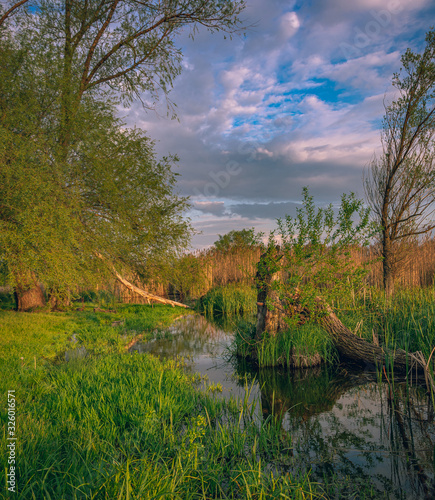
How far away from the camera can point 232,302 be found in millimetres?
16484

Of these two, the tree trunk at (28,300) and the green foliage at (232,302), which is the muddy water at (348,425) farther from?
the tree trunk at (28,300)

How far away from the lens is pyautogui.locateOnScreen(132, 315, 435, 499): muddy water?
3240 mm

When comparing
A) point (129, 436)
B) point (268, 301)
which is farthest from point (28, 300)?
point (129, 436)

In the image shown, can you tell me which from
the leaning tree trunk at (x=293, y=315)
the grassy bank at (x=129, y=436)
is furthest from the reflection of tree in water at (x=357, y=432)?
the leaning tree trunk at (x=293, y=315)

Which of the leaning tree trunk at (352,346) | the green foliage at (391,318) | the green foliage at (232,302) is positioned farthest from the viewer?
the green foliage at (232,302)

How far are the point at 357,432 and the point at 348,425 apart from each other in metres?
0.23

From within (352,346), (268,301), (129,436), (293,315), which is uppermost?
(268,301)

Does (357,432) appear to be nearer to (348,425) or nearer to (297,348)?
(348,425)

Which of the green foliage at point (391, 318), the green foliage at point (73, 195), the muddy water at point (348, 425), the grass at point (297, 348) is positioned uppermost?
the green foliage at point (73, 195)

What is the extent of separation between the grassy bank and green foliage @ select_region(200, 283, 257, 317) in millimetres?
9316

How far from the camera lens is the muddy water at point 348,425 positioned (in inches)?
128

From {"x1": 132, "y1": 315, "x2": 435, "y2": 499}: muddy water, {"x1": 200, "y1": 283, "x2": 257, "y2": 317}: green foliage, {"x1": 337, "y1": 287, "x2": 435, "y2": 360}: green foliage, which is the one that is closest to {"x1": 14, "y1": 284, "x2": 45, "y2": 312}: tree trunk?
{"x1": 200, "y1": 283, "x2": 257, "y2": 317}: green foliage

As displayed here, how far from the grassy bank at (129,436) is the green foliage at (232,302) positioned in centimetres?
932

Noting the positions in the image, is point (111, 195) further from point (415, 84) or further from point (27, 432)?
point (415, 84)
